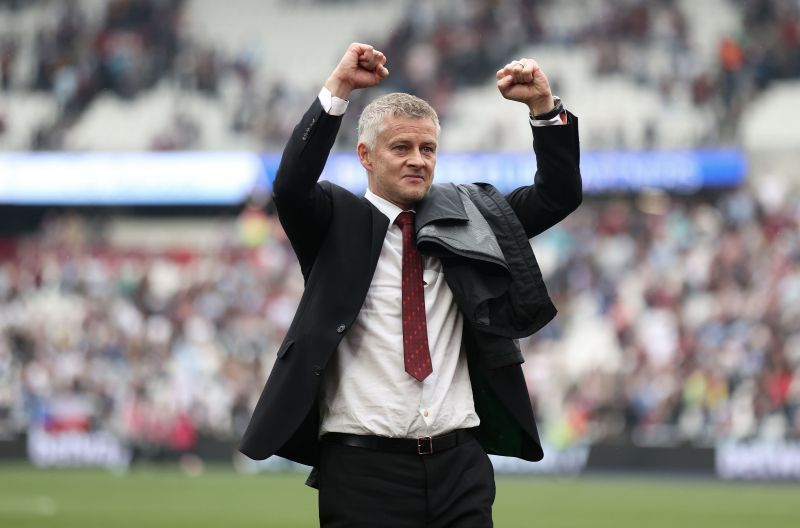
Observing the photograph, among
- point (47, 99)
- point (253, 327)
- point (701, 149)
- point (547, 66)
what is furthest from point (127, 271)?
point (701, 149)

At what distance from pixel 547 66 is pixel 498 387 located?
24.3 m

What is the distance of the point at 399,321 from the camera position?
15.1 ft

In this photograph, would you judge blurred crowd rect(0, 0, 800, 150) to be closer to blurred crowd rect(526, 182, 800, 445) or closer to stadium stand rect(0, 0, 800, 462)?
stadium stand rect(0, 0, 800, 462)

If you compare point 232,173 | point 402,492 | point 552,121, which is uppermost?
point 232,173

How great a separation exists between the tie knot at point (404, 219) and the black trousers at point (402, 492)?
763mm

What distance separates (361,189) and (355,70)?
21814 millimetres

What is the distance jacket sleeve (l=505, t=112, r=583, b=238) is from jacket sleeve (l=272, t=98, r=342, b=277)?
723mm

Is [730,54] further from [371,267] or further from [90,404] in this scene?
[371,267]

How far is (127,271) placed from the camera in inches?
1070

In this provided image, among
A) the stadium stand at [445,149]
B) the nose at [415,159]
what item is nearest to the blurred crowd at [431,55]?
the stadium stand at [445,149]

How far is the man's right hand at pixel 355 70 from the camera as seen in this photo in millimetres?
4488

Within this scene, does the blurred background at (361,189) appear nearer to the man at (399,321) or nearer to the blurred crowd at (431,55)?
the blurred crowd at (431,55)

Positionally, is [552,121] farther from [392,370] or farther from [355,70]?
[392,370]

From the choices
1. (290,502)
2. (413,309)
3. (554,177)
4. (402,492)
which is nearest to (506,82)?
(554,177)
